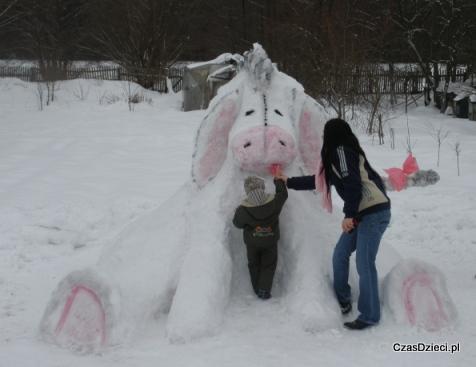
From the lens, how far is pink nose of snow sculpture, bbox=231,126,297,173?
3738mm

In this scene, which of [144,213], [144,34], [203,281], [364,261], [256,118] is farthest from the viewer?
[144,34]

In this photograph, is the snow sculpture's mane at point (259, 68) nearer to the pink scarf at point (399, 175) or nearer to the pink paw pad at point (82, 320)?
the pink scarf at point (399, 175)

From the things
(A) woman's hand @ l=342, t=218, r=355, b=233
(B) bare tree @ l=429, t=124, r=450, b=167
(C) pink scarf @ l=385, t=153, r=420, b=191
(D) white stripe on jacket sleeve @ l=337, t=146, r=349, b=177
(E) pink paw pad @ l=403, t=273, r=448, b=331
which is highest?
(D) white stripe on jacket sleeve @ l=337, t=146, r=349, b=177

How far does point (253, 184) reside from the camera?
367cm

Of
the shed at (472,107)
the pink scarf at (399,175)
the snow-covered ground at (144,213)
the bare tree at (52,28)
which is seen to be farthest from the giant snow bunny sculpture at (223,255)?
the bare tree at (52,28)

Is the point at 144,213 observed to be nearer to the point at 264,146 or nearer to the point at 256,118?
the point at 256,118

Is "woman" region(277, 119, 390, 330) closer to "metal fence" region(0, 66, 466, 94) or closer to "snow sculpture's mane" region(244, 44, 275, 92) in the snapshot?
"snow sculpture's mane" region(244, 44, 275, 92)

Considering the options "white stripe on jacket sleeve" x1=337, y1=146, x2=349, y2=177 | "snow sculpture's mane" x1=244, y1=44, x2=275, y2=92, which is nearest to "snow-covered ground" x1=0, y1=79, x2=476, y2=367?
"white stripe on jacket sleeve" x1=337, y1=146, x2=349, y2=177

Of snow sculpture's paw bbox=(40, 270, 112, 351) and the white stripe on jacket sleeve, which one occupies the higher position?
the white stripe on jacket sleeve

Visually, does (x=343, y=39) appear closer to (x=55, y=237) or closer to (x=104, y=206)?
(x=104, y=206)

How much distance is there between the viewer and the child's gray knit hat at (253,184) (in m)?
3.67

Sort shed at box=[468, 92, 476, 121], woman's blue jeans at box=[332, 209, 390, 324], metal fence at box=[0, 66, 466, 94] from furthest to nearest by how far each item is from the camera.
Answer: shed at box=[468, 92, 476, 121]
metal fence at box=[0, 66, 466, 94]
woman's blue jeans at box=[332, 209, 390, 324]

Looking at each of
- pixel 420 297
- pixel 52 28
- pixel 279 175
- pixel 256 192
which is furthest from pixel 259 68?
pixel 52 28
